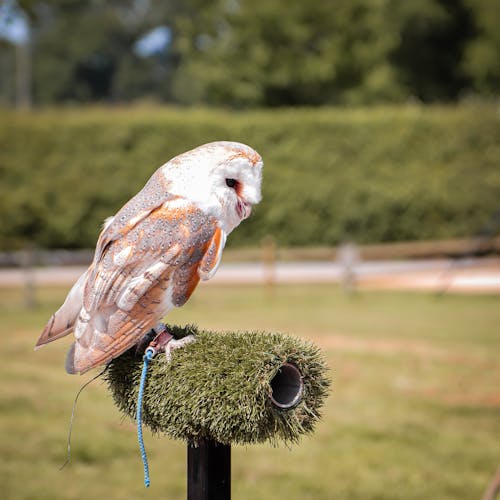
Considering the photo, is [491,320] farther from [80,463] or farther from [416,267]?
[80,463]

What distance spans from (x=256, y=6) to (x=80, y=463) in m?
23.6

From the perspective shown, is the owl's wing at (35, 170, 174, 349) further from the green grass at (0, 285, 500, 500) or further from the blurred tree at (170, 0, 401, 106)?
the blurred tree at (170, 0, 401, 106)

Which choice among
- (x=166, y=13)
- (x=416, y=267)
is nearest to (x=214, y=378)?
(x=416, y=267)

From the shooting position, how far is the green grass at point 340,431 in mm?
5680

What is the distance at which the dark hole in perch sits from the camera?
7.84ft

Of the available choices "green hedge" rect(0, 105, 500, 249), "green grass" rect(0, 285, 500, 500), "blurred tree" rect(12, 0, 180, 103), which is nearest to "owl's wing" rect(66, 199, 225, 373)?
"green grass" rect(0, 285, 500, 500)

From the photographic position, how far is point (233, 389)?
237 cm

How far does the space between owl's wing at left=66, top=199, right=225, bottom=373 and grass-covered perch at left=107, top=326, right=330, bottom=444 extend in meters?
0.15

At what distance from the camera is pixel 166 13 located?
46.3 metres

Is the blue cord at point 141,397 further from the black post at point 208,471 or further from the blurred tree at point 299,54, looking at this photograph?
the blurred tree at point 299,54

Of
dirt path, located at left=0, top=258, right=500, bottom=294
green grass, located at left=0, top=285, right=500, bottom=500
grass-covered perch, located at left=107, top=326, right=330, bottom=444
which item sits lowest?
grass-covered perch, located at left=107, top=326, right=330, bottom=444

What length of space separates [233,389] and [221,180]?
2.06 ft

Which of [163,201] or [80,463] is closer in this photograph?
[163,201]

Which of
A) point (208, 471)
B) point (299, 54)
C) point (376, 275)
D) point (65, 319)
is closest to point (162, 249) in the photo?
point (65, 319)
